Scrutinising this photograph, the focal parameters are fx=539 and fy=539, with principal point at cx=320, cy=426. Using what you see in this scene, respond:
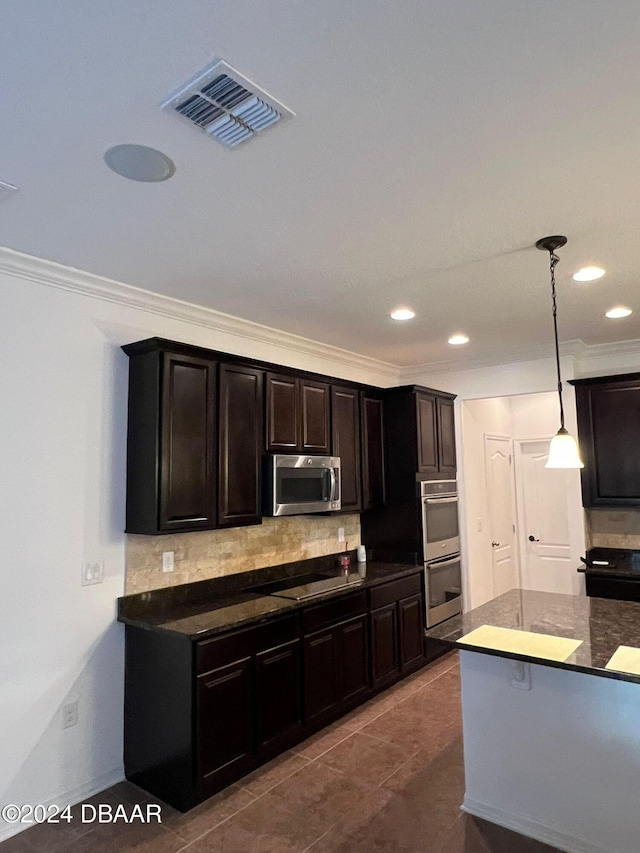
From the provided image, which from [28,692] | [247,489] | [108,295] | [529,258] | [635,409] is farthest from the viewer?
[635,409]

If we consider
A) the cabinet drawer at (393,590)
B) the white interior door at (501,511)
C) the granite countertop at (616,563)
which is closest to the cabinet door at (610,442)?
the granite countertop at (616,563)

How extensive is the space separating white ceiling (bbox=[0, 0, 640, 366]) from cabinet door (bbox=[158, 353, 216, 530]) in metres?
0.53

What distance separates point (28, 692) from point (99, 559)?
0.69 m

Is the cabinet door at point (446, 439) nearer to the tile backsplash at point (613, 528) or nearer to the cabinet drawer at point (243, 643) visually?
the tile backsplash at point (613, 528)

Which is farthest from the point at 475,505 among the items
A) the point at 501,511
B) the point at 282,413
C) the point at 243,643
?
the point at 243,643

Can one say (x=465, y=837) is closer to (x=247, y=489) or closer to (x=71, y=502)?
(x=247, y=489)

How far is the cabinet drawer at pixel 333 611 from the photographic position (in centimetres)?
→ 339

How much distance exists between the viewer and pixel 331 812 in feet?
8.57

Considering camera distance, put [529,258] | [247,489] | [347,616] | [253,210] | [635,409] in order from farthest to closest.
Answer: [635,409], [347,616], [247,489], [529,258], [253,210]

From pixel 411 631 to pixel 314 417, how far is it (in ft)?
6.31

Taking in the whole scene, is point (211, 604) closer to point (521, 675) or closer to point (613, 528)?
point (521, 675)

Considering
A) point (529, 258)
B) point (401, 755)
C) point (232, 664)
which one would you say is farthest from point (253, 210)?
point (401, 755)

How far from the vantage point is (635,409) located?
4.47 m

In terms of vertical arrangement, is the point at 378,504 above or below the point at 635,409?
below
